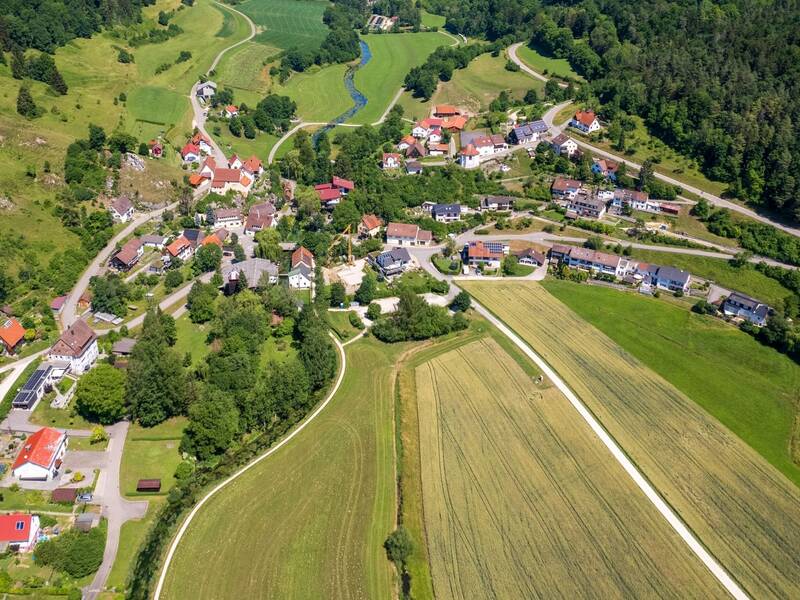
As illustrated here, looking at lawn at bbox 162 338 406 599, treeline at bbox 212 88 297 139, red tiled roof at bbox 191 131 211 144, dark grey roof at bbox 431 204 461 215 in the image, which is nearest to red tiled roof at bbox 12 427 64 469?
lawn at bbox 162 338 406 599

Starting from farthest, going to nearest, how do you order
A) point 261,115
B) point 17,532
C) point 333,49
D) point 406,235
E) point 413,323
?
point 333,49
point 261,115
point 406,235
point 413,323
point 17,532

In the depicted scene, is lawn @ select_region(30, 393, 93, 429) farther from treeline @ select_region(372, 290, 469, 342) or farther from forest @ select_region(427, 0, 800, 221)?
forest @ select_region(427, 0, 800, 221)

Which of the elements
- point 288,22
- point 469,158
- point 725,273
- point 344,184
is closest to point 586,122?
point 469,158

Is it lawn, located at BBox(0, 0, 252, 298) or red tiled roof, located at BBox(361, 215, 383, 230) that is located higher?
lawn, located at BBox(0, 0, 252, 298)

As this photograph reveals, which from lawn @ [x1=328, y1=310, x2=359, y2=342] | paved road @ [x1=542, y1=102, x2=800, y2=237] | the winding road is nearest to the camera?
lawn @ [x1=328, y1=310, x2=359, y2=342]

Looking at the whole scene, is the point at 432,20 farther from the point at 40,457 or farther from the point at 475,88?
the point at 40,457

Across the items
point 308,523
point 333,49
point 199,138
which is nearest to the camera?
point 308,523

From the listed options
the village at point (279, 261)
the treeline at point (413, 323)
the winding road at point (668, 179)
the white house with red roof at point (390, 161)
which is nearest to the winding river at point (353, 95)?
the white house with red roof at point (390, 161)
